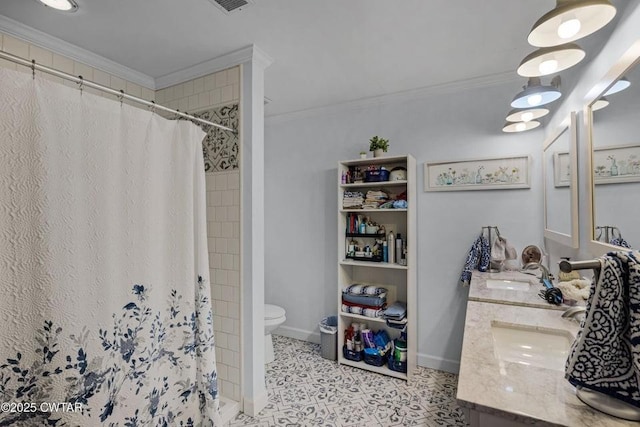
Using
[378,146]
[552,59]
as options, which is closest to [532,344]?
[552,59]

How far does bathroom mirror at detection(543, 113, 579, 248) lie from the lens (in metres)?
1.61

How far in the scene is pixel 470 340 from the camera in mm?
1161

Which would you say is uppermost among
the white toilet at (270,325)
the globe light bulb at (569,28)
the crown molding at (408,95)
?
the crown molding at (408,95)

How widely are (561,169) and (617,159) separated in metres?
0.69

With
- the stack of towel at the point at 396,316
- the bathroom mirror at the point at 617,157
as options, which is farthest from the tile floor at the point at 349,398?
the bathroom mirror at the point at 617,157

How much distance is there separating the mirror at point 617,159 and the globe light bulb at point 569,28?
27 centimetres

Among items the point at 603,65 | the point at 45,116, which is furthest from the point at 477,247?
the point at 45,116

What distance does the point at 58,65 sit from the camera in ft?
6.48

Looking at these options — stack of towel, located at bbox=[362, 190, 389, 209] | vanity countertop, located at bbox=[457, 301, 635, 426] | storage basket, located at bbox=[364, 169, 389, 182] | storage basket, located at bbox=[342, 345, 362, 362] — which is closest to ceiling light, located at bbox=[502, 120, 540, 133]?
storage basket, located at bbox=[364, 169, 389, 182]

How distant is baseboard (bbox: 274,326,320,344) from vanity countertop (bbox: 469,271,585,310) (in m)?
1.76

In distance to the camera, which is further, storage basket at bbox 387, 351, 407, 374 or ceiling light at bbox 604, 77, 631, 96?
storage basket at bbox 387, 351, 407, 374

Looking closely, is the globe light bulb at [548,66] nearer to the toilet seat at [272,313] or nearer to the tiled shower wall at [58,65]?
the toilet seat at [272,313]

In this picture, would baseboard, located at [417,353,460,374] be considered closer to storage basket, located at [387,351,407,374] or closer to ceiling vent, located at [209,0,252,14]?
storage basket, located at [387,351,407,374]

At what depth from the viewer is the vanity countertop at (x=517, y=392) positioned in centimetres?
73
